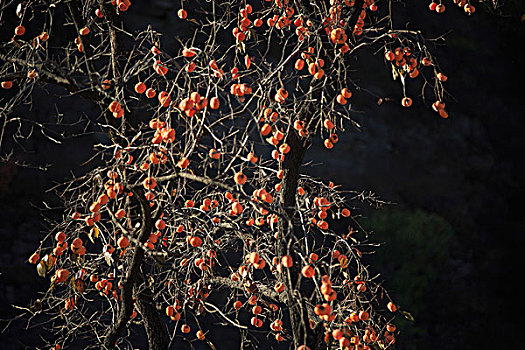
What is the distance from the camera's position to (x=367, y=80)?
5.96 metres

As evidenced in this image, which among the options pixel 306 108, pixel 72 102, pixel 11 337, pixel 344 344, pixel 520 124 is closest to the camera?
pixel 344 344

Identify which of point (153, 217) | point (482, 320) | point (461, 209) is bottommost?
point (482, 320)

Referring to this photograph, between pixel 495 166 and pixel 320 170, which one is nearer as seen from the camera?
pixel 320 170

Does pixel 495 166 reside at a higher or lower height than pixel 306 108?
lower

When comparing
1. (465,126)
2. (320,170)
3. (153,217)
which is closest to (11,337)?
(153,217)

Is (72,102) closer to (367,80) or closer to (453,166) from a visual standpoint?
(367,80)

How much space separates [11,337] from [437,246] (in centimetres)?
366

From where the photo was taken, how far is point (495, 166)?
5.99 meters

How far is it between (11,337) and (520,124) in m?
5.53

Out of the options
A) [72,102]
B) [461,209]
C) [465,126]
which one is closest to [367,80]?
[465,126]

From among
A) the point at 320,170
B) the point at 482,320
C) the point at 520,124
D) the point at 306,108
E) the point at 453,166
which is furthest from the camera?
the point at 520,124

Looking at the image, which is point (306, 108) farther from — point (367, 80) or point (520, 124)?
point (520, 124)

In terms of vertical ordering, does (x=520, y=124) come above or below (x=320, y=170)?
above

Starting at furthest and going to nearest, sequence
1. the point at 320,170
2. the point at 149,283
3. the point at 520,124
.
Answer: the point at 520,124, the point at 320,170, the point at 149,283
